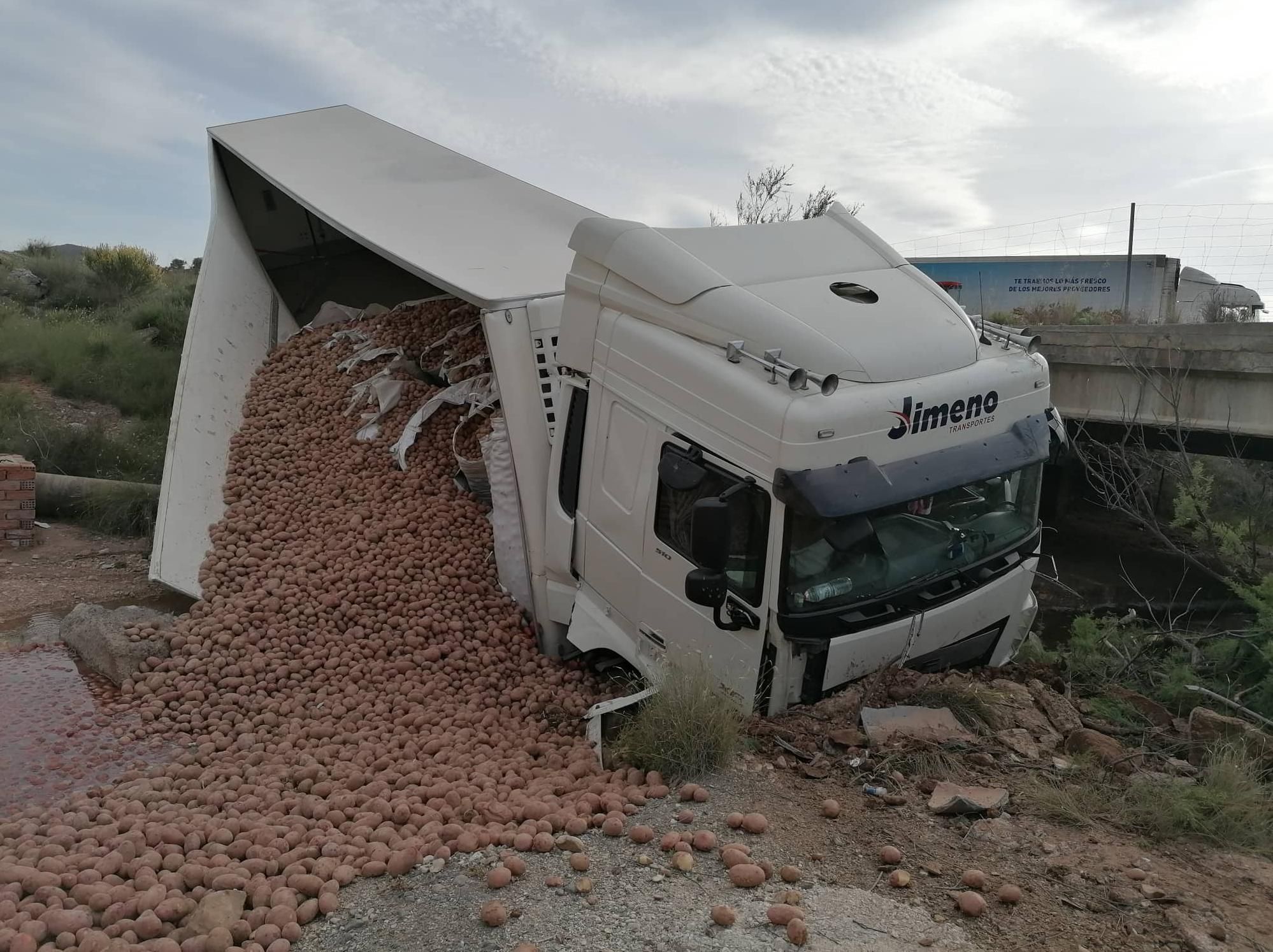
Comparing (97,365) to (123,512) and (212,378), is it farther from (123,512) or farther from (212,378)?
(212,378)

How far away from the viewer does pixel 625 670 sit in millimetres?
6086

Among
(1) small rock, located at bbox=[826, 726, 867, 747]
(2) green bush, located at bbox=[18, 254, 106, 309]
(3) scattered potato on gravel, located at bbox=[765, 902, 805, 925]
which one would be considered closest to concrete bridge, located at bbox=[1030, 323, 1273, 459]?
(1) small rock, located at bbox=[826, 726, 867, 747]

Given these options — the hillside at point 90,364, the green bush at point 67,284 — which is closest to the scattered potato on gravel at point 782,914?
the hillside at point 90,364

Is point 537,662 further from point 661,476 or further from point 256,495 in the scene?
point 256,495

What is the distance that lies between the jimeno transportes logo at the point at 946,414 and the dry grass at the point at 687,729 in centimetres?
150

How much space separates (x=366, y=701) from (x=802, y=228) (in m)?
3.97

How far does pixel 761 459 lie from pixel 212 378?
19.5 feet

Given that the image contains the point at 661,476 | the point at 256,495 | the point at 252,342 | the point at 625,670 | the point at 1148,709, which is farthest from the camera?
the point at 252,342

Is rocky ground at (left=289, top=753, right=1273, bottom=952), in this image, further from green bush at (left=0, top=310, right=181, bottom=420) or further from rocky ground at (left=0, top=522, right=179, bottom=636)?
green bush at (left=0, top=310, right=181, bottom=420)

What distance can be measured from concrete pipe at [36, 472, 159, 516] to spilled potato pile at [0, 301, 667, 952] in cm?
342

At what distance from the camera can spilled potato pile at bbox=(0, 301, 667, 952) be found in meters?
3.62

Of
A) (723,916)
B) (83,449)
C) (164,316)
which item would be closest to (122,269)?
(164,316)

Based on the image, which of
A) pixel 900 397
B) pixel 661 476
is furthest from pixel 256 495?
pixel 900 397

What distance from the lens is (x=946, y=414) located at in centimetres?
486
